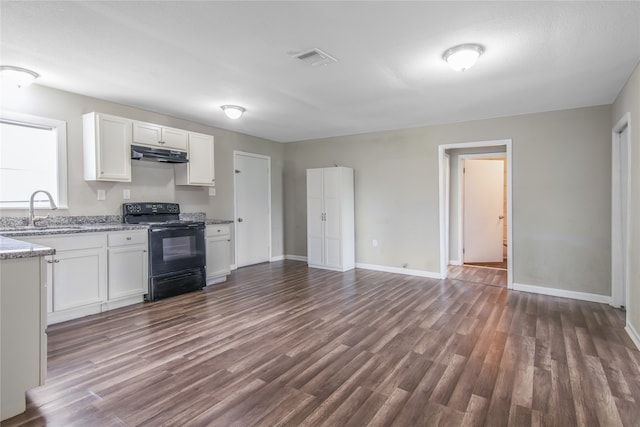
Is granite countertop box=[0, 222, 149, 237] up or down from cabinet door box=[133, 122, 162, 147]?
down

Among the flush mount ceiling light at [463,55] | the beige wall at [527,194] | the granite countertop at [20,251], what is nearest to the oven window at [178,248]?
the granite countertop at [20,251]

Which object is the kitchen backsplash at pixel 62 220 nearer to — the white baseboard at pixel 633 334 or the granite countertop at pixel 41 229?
the granite countertop at pixel 41 229

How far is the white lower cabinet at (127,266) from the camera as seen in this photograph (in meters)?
3.63

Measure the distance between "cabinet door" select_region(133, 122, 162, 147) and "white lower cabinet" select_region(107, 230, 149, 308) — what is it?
117 centimetres

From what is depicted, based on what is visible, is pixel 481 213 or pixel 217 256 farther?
pixel 481 213

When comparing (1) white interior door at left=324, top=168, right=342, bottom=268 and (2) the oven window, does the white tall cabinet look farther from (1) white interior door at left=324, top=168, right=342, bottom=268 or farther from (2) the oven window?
(2) the oven window

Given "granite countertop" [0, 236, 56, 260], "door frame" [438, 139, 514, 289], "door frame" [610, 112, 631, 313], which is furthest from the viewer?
"door frame" [438, 139, 514, 289]

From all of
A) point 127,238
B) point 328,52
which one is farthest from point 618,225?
point 127,238

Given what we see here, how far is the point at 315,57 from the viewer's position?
281cm

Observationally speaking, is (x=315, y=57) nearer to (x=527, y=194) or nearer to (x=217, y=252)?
(x=217, y=252)

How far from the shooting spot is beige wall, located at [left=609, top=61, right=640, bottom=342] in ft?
9.43

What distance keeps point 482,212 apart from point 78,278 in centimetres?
657

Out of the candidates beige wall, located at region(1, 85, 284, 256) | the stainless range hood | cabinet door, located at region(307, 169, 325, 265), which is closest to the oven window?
beige wall, located at region(1, 85, 284, 256)

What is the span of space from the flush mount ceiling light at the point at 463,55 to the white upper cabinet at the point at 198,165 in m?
3.51
